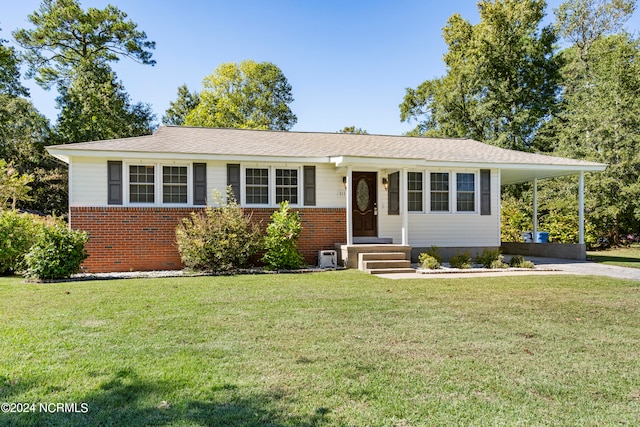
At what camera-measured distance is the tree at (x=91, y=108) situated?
25750 millimetres

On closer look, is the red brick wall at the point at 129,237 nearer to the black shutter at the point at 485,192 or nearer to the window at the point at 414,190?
the window at the point at 414,190

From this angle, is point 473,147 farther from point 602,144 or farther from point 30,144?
point 30,144

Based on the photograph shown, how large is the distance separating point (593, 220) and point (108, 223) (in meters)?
19.2

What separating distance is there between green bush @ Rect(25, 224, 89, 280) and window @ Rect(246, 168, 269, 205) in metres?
4.42

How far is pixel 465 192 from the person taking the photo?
13.1 metres

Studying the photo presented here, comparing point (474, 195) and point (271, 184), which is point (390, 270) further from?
point (474, 195)

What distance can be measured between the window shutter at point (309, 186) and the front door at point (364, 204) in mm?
1293

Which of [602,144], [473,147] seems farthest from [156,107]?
[602,144]

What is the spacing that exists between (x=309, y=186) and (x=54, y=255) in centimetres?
649

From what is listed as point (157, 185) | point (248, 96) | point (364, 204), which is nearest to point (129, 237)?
point (157, 185)

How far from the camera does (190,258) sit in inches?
406

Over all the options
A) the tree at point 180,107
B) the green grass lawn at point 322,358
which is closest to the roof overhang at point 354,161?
the green grass lawn at point 322,358

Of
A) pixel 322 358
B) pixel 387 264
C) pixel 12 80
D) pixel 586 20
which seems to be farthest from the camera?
pixel 586 20

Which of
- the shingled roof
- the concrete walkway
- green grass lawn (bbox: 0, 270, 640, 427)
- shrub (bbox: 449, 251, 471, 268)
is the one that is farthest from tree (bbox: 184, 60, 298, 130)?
green grass lawn (bbox: 0, 270, 640, 427)
